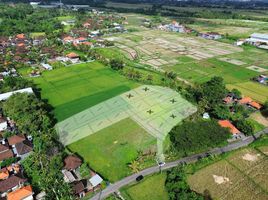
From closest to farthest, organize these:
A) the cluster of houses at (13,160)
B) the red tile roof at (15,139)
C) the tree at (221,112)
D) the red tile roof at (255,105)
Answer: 1. the cluster of houses at (13,160)
2. the red tile roof at (15,139)
3. the tree at (221,112)
4. the red tile roof at (255,105)

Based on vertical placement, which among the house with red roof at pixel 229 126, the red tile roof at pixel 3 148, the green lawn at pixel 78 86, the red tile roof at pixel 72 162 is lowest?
the green lawn at pixel 78 86

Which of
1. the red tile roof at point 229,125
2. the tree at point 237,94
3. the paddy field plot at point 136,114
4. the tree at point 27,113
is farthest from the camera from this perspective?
the tree at point 237,94

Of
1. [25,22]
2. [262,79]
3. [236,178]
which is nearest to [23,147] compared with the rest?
[236,178]

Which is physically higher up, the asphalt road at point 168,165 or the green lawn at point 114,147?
the asphalt road at point 168,165

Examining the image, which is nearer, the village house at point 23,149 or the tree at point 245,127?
the village house at point 23,149

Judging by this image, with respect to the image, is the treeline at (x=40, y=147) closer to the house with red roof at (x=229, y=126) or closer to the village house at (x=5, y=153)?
the village house at (x=5, y=153)

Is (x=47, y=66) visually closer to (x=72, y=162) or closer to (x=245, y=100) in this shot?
(x=72, y=162)

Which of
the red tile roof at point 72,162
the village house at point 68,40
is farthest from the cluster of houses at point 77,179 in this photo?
the village house at point 68,40
